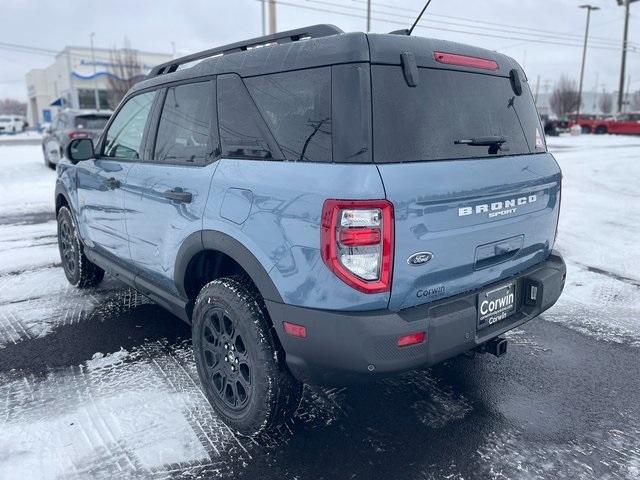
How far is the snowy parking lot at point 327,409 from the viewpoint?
8.00 feet

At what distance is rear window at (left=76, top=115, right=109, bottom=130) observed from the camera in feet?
42.1

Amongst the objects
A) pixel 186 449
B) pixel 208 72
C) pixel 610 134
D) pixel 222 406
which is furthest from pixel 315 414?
pixel 610 134

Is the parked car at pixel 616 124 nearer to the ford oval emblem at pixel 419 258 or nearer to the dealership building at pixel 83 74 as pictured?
the dealership building at pixel 83 74

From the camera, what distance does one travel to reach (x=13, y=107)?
123688 millimetres

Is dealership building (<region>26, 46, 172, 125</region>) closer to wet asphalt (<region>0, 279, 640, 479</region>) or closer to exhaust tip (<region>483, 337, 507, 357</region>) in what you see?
wet asphalt (<region>0, 279, 640, 479</region>)

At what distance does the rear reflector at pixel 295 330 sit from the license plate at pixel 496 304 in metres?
0.85

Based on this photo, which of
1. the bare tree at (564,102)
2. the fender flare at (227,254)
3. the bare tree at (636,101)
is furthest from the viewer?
the bare tree at (636,101)

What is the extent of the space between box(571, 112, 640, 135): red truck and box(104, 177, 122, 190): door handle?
1446 inches

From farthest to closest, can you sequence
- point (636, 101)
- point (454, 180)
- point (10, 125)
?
point (636, 101)
point (10, 125)
point (454, 180)

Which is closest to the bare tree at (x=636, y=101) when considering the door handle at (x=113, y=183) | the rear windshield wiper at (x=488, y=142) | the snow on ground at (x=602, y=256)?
the snow on ground at (x=602, y=256)

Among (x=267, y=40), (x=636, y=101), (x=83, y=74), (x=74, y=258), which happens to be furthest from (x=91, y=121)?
(x=636, y=101)

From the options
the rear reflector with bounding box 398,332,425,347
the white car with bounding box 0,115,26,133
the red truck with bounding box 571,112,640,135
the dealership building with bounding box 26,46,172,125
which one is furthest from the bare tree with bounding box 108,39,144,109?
the rear reflector with bounding box 398,332,425,347

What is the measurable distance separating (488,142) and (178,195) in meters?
1.66

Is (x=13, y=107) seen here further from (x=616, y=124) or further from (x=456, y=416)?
(x=456, y=416)
